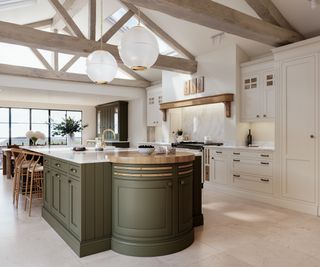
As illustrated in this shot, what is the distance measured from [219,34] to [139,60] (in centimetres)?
351

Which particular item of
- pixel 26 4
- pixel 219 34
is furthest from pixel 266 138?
pixel 26 4

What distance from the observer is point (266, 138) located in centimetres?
564

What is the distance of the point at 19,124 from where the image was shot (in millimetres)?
10523

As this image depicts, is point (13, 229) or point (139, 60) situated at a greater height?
point (139, 60)

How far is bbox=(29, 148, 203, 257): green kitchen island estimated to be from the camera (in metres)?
2.79

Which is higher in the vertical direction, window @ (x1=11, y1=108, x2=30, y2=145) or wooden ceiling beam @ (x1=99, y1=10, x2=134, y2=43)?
wooden ceiling beam @ (x1=99, y1=10, x2=134, y2=43)

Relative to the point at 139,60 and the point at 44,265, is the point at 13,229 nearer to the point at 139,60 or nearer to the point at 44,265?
the point at 44,265

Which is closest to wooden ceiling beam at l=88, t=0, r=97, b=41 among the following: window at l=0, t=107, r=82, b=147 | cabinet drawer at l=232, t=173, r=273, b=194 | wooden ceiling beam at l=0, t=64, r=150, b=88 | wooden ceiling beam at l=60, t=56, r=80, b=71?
wooden ceiling beam at l=60, t=56, r=80, b=71

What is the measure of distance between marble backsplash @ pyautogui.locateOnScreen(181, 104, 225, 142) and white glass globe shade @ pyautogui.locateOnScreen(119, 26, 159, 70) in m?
3.79

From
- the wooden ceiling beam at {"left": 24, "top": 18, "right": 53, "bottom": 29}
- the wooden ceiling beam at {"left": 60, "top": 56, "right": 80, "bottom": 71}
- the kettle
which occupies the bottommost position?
the kettle

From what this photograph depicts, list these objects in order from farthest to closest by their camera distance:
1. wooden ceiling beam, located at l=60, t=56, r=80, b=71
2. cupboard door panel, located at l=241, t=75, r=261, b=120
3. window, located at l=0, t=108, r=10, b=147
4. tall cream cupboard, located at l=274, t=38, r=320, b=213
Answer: window, located at l=0, t=108, r=10, b=147
wooden ceiling beam, located at l=60, t=56, r=80, b=71
cupboard door panel, located at l=241, t=75, r=261, b=120
tall cream cupboard, located at l=274, t=38, r=320, b=213

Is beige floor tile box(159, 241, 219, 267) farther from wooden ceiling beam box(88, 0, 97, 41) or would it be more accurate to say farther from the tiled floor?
wooden ceiling beam box(88, 0, 97, 41)

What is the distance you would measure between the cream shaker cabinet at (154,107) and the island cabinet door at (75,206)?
17.9ft

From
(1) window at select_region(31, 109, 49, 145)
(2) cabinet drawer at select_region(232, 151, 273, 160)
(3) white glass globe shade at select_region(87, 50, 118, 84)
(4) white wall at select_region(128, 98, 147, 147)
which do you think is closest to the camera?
(3) white glass globe shade at select_region(87, 50, 118, 84)
